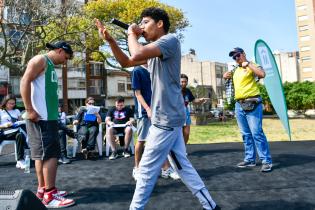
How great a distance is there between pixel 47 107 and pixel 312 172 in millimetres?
3507

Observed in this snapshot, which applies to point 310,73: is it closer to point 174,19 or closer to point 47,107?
point 174,19

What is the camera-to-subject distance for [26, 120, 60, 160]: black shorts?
3.19 meters

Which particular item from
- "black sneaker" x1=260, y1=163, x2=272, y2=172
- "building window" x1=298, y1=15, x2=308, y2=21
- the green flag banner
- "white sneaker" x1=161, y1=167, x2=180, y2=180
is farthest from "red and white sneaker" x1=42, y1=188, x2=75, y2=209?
"building window" x1=298, y1=15, x2=308, y2=21

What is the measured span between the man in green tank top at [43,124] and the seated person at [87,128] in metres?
2.88

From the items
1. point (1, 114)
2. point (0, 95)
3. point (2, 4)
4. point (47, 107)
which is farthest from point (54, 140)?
point (0, 95)

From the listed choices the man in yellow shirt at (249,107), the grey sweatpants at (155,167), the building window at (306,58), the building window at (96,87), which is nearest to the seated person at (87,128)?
the man in yellow shirt at (249,107)

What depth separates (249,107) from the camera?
178 inches

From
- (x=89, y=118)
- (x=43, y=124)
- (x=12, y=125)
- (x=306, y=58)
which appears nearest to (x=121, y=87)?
(x=306, y=58)

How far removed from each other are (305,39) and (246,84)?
59787mm

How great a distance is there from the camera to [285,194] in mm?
3246

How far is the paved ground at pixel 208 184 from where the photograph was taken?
120 inches

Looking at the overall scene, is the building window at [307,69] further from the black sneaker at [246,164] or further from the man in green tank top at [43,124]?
the man in green tank top at [43,124]

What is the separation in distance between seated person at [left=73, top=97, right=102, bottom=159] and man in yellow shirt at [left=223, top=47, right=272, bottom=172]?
2992 millimetres

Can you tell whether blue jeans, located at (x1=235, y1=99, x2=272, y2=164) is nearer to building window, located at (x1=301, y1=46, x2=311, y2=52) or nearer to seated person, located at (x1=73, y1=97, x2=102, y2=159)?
seated person, located at (x1=73, y1=97, x2=102, y2=159)
